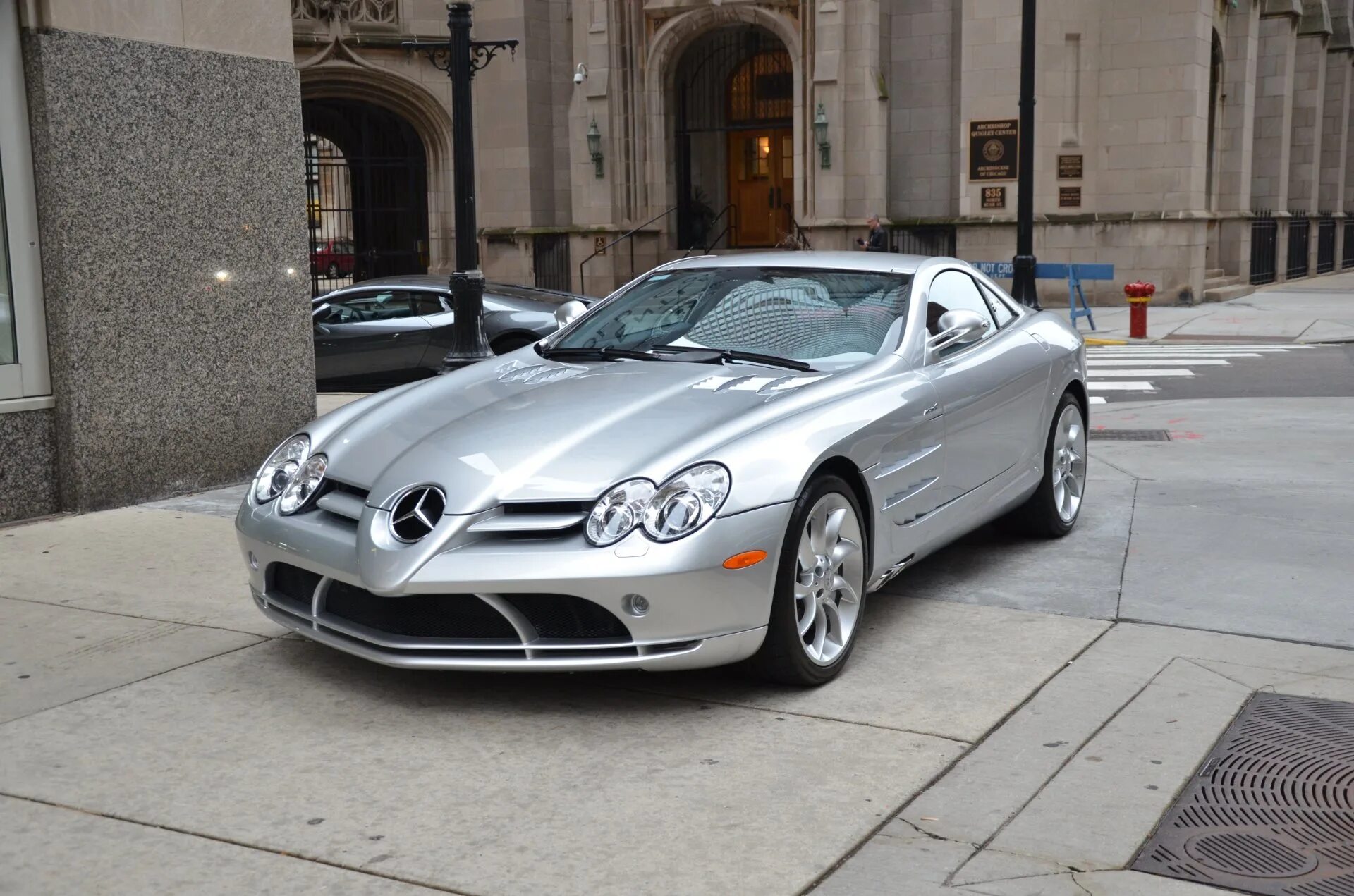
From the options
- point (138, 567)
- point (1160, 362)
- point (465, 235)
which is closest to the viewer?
point (138, 567)

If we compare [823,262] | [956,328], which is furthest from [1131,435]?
[956,328]

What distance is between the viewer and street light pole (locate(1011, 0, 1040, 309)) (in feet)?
53.9

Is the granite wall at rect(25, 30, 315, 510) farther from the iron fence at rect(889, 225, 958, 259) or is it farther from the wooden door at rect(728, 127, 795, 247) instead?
the wooden door at rect(728, 127, 795, 247)

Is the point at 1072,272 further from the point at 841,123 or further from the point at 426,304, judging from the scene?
the point at 426,304

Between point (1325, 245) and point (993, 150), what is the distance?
16088mm

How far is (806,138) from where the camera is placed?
2736 cm

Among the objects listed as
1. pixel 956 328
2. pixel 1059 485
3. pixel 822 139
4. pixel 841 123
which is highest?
pixel 841 123

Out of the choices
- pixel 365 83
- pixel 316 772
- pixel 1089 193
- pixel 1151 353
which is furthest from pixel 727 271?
pixel 365 83

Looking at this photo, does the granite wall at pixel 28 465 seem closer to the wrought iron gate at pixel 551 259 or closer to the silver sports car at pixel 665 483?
the silver sports car at pixel 665 483

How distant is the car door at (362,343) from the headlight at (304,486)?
361 inches

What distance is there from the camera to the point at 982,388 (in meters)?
6.32

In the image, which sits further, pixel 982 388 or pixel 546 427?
pixel 982 388

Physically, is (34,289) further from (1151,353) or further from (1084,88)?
(1084,88)

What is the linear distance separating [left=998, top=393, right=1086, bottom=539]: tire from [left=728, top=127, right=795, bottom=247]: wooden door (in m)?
23.6
